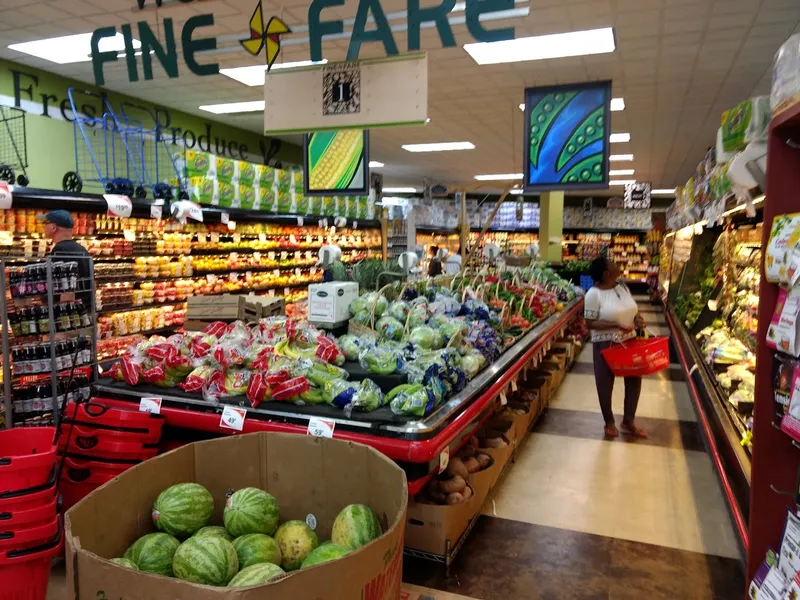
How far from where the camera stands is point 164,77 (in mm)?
6988

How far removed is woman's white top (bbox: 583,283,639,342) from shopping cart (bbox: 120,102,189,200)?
4760mm

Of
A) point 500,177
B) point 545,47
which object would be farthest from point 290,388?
point 500,177

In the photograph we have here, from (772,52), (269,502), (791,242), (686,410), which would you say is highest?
(772,52)

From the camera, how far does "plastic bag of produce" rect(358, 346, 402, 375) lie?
2914 millimetres

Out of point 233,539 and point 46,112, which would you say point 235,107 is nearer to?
point 46,112

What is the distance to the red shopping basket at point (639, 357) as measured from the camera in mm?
4586

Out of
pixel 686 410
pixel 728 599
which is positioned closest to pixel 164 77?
pixel 686 410

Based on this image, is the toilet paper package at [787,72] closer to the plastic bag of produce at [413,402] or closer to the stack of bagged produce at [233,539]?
the plastic bag of produce at [413,402]

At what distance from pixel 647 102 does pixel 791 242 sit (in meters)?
7.17

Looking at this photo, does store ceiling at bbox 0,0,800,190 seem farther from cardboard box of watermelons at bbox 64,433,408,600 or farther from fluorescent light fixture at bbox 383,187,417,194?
fluorescent light fixture at bbox 383,187,417,194

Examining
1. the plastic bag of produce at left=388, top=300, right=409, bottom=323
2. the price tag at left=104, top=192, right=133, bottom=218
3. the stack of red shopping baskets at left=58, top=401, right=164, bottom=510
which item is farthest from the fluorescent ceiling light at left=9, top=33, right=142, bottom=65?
the stack of red shopping baskets at left=58, top=401, right=164, bottom=510

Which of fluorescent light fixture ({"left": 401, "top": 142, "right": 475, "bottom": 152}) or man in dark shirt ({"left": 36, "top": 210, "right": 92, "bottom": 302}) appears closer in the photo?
man in dark shirt ({"left": 36, "top": 210, "right": 92, "bottom": 302})

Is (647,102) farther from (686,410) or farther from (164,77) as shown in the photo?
(164,77)

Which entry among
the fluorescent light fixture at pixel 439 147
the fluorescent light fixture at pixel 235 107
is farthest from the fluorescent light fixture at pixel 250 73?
the fluorescent light fixture at pixel 439 147
